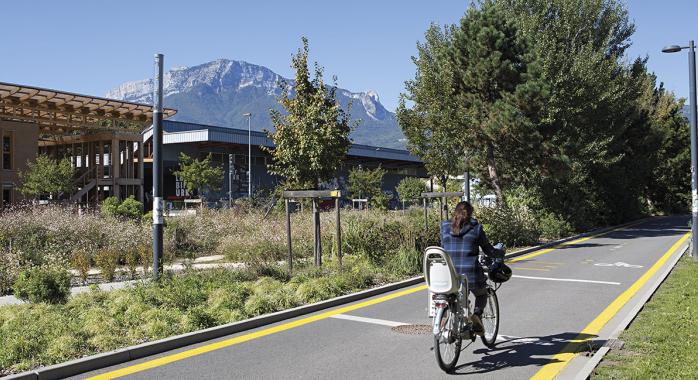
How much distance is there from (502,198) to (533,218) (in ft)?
Result: 7.06

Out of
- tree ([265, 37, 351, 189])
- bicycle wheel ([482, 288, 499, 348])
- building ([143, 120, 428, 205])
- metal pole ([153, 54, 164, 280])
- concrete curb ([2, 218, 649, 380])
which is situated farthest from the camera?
building ([143, 120, 428, 205])

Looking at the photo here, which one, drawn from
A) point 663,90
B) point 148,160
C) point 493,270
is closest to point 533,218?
point 493,270

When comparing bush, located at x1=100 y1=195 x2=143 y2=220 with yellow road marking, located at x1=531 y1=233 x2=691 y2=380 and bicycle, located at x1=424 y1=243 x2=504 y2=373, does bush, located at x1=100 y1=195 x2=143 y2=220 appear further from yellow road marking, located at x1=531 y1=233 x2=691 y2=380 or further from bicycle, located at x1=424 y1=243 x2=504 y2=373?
bicycle, located at x1=424 y1=243 x2=504 y2=373

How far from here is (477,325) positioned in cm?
648

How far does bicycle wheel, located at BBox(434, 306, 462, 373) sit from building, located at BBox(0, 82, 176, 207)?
Answer: 1246 inches

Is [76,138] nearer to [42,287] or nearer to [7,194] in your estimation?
[7,194]

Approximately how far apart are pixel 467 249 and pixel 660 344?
97.2 inches

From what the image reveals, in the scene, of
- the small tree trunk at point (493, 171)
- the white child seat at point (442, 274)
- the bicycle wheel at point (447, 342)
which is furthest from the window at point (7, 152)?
the bicycle wheel at point (447, 342)

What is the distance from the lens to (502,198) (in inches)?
1051

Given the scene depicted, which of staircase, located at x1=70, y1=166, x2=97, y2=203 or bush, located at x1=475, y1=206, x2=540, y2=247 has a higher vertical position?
staircase, located at x1=70, y1=166, x2=97, y2=203

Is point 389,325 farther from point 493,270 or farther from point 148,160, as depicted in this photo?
point 148,160

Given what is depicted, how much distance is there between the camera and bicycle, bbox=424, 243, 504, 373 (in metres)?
5.93

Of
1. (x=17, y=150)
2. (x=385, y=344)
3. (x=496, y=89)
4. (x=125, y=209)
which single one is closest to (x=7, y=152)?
(x=17, y=150)

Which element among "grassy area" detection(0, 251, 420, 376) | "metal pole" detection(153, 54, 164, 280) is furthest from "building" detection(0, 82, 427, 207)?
"metal pole" detection(153, 54, 164, 280)
